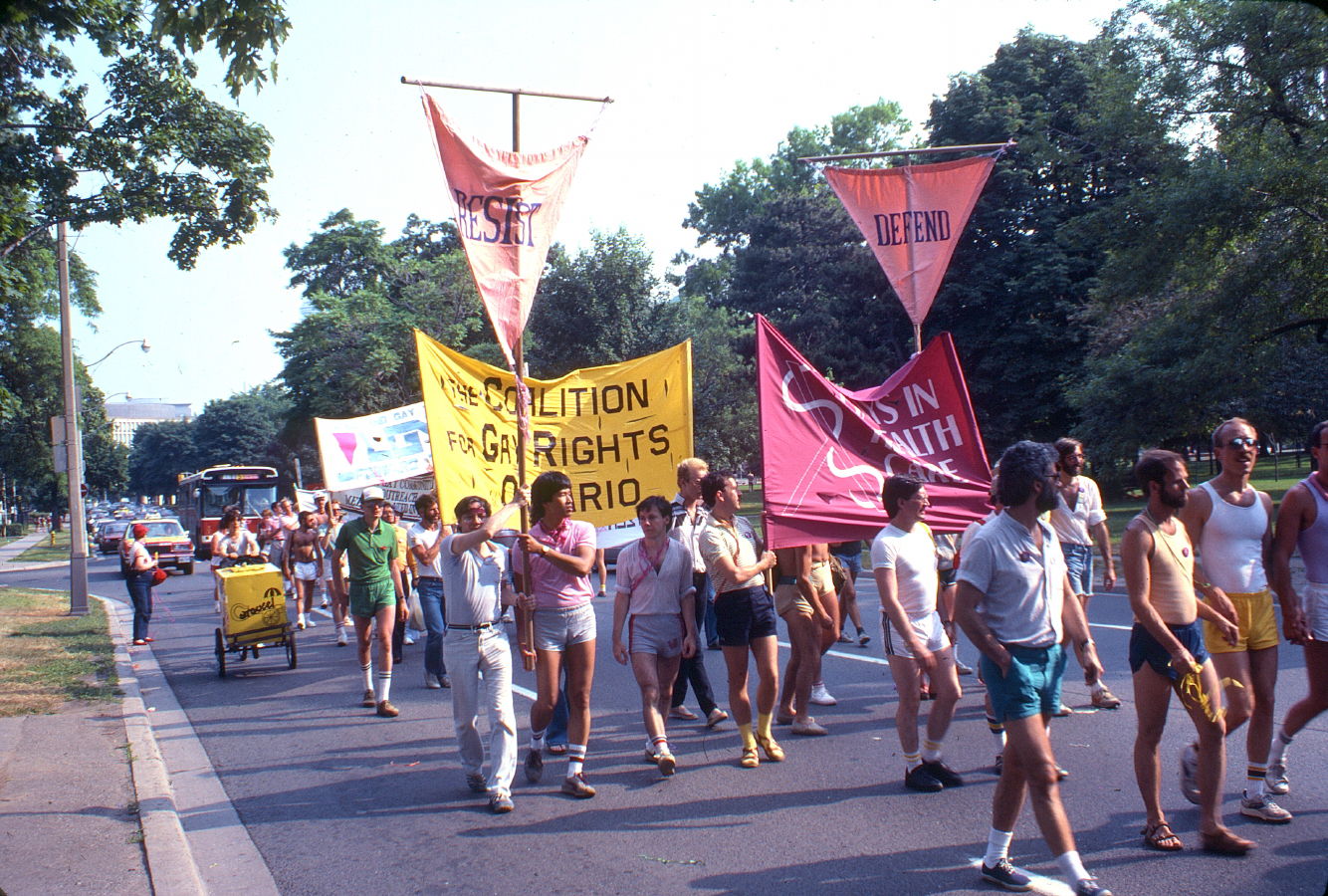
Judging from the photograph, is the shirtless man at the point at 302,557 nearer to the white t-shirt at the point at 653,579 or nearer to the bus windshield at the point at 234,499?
the white t-shirt at the point at 653,579

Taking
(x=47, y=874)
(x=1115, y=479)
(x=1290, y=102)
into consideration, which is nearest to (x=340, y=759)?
(x=47, y=874)

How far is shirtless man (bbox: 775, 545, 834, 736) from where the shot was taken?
7250 millimetres

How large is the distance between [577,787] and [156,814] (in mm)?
2274

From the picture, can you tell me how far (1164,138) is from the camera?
73.2 ft

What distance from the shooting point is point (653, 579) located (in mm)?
6668

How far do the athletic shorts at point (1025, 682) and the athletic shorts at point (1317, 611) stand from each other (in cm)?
144

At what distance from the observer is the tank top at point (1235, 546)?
5.13m

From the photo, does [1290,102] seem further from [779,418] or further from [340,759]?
[340,759]

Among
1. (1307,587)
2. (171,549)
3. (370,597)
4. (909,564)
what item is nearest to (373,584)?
(370,597)

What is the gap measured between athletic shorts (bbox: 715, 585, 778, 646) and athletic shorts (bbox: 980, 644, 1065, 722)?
2178 mm

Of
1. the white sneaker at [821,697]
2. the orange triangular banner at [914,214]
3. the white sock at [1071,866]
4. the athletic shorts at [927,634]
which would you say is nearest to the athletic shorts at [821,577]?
the white sneaker at [821,697]

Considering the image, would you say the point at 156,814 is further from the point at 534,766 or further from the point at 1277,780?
the point at 1277,780

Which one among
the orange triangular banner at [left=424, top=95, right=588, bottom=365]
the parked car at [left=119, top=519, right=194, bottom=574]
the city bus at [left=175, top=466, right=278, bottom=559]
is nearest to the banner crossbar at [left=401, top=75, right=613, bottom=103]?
the orange triangular banner at [left=424, top=95, right=588, bottom=365]

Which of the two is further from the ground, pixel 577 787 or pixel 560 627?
pixel 560 627
